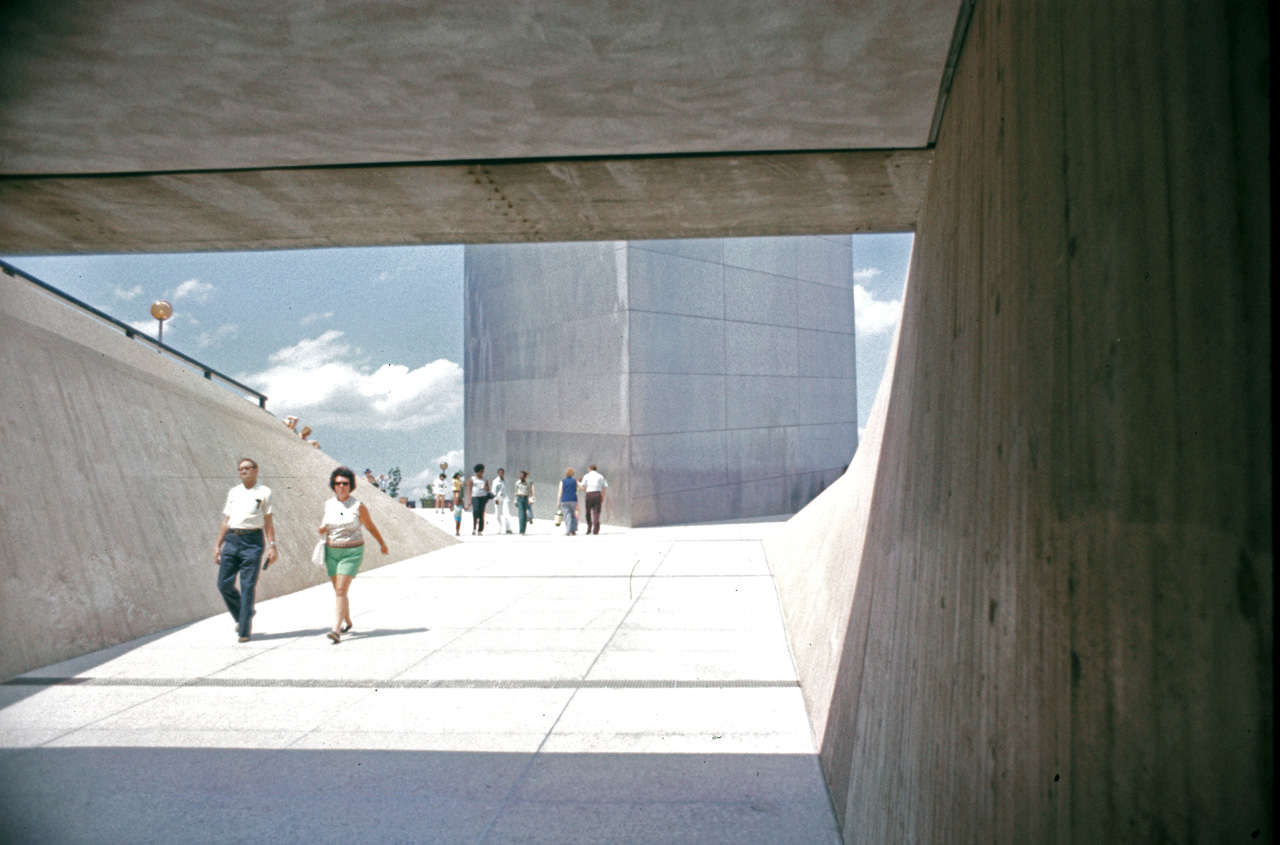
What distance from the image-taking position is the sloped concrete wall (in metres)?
7.49

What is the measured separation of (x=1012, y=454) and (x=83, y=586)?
8.71 meters

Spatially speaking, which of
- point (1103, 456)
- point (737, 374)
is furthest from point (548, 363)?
point (1103, 456)

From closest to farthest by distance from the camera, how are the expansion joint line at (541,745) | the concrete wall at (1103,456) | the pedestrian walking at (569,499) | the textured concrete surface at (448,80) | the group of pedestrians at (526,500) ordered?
the concrete wall at (1103,456), the textured concrete surface at (448,80), the expansion joint line at (541,745), the pedestrian walking at (569,499), the group of pedestrians at (526,500)

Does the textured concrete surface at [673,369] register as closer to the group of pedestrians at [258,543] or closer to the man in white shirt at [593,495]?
the man in white shirt at [593,495]

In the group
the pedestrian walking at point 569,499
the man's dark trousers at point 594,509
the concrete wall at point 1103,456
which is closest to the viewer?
the concrete wall at point 1103,456

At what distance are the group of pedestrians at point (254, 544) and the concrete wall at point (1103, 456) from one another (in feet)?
20.5

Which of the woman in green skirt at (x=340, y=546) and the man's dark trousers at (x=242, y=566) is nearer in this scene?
the man's dark trousers at (x=242, y=566)

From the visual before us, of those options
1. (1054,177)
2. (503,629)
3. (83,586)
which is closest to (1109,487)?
(1054,177)

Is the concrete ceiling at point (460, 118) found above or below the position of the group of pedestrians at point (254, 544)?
above

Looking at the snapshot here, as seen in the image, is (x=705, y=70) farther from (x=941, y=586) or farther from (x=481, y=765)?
(x=481, y=765)

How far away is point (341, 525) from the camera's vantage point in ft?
26.6

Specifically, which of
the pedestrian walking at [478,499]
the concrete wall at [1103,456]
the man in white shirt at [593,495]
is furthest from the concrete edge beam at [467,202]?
the pedestrian walking at [478,499]

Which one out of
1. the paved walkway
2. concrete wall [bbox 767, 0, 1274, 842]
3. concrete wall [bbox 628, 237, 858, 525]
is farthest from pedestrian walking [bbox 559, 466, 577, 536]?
concrete wall [bbox 767, 0, 1274, 842]

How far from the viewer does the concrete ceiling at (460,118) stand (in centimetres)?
358
